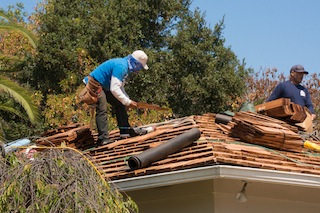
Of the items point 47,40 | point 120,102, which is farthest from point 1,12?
point 120,102

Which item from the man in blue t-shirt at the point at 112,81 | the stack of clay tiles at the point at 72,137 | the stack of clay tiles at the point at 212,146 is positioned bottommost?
the stack of clay tiles at the point at 212,146

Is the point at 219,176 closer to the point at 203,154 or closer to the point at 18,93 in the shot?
the point at 203,154

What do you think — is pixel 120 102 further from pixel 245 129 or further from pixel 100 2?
pixel 100 2

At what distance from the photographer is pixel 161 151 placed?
7.84m

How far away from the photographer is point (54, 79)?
71.1 ft

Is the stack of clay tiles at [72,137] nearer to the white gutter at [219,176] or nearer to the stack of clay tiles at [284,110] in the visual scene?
the white gutter at [219,176]

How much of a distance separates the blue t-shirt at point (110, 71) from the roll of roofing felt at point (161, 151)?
4.71ft

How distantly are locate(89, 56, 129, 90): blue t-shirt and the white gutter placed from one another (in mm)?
1862

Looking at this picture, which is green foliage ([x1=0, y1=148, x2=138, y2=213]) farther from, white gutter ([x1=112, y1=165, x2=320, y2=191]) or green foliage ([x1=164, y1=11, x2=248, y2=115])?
green foliage ([x1=164, y1=11, x2=248, y2=115])

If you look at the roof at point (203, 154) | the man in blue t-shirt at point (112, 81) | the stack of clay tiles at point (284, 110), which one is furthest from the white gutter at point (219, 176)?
the stack of clay tiles at point (284, 110)

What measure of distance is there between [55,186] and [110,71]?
3886mm

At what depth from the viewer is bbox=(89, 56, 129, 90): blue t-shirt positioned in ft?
29.2

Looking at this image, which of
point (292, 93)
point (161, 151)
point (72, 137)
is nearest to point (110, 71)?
point (72, 137)

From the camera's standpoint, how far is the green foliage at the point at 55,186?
525cm
